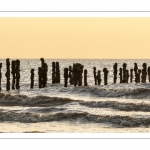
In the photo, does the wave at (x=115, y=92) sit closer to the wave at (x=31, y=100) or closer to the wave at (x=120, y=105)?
the wave at (x=31, y=100)

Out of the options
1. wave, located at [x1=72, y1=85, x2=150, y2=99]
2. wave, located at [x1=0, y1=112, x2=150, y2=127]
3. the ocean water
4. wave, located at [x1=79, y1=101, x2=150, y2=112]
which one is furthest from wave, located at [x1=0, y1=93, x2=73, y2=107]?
Answer: wave, located at [x1=0, y1=112, x2=150, y2=127]

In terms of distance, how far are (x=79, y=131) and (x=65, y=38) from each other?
282cm

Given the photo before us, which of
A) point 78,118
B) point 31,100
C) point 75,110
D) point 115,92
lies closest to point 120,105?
point 75,110

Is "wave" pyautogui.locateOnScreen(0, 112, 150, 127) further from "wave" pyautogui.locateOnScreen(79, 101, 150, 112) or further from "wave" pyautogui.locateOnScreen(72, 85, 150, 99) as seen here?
"wave" pyautogui.locateOnScreen(72, 85, 150, 99)

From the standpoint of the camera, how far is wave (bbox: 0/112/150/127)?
14636mm

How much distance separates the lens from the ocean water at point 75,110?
14.0 metres

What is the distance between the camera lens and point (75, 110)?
16.7 m

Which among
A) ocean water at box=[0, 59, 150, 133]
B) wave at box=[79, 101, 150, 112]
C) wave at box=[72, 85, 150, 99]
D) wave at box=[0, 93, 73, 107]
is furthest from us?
wave at box=[72, 85, 150, 99]

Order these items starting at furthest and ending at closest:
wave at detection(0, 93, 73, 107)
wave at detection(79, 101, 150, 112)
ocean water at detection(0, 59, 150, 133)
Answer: wave at detection(0, 93, 73, 107) < wave at detection(79, 101, 150, 112) < ocean water at detection(0, 59, 150, 133)

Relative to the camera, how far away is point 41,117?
1545cm

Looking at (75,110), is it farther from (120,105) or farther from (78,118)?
(120,105)

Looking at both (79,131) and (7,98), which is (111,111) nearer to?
(79,131)

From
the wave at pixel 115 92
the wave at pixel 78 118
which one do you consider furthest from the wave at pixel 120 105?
the wave at pixel 115 92

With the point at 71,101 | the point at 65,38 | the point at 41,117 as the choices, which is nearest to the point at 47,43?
the point at 65,38
